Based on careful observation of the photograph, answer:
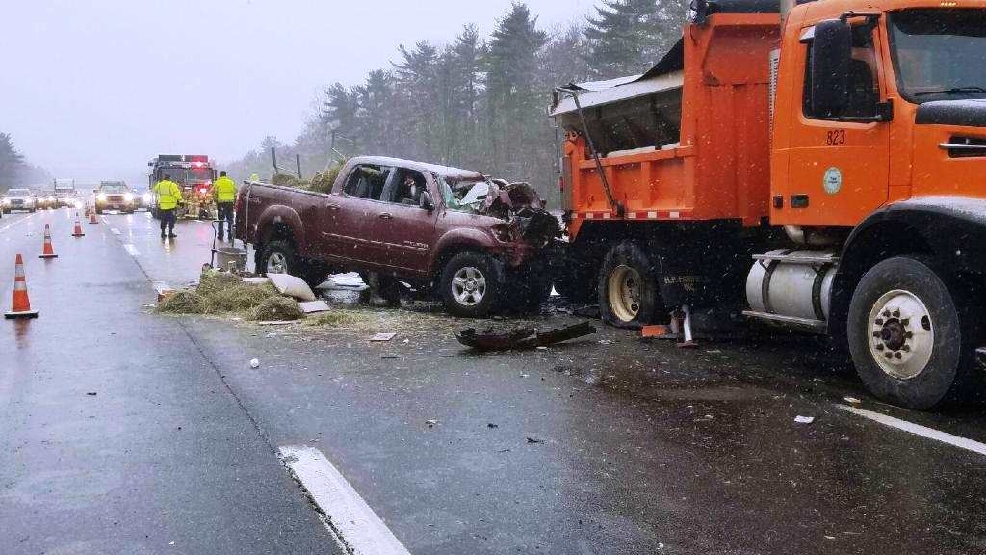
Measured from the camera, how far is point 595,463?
4809 millimetres

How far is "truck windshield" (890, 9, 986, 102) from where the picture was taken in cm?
598

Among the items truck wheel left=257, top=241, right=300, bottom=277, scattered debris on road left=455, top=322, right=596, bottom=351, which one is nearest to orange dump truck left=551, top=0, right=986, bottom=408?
scattered debris on road left=455, top=322, right=596, bottom=351

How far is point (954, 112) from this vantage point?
223 inches

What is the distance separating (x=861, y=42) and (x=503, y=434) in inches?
149

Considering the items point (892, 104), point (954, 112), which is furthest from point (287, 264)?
point (954, 112)

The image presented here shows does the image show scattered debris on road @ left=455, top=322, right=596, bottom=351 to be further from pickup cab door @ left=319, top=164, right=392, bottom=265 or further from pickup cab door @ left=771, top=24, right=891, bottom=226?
pickup cab door @ left=319, top=164, right=392, bottom=265

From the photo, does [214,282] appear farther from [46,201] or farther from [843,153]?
[46,201]

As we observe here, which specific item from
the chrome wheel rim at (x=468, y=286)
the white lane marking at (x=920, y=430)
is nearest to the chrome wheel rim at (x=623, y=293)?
the chrome wheel rim at (x=468, y=286)

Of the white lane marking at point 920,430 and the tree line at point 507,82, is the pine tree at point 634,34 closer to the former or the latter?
the tree line at point 507,82

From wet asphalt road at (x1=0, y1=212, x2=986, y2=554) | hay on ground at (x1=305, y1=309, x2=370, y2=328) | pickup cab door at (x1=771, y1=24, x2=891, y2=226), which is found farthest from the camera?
hay on ground at (x1=305, y1=309, x2=370, y2=328)

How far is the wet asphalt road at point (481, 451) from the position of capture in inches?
150

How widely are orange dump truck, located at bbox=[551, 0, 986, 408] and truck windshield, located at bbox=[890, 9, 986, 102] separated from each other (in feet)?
0.03

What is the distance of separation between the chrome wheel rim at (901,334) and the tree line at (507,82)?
113 ft

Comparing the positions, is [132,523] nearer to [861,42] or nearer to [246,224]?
[861,42]
